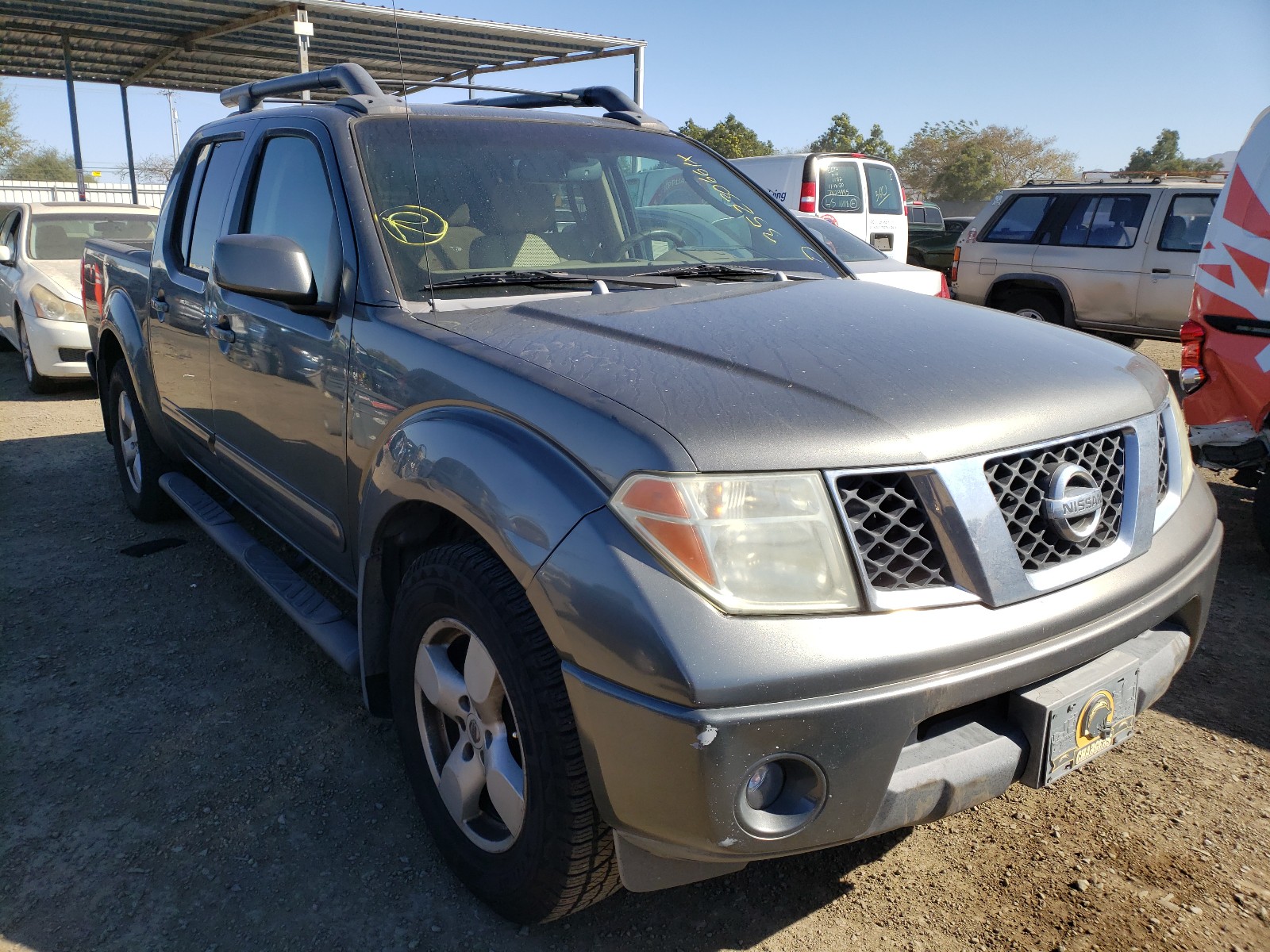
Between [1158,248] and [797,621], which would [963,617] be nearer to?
[797,621]

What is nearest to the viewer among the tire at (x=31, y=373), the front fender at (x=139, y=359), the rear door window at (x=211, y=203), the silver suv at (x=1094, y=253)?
the rear door window at (x=211, y=203)

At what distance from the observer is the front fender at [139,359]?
4258 millimetres

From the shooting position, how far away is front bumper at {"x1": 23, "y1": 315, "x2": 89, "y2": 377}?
Answer: 7.87 meters

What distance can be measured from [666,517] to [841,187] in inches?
411

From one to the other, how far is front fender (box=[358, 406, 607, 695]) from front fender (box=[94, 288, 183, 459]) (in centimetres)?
238

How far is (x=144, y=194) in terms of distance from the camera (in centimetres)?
2473

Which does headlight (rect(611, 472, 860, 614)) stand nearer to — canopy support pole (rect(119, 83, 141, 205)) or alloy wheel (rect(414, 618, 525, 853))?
alloy wheel (rect(414, 618, 525, 853))

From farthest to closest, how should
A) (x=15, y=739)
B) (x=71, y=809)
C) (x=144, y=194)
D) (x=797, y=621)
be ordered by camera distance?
1. (x=144, y=194)
2. (x=15, y=739)
3. (x=71, y=809)
4. (x=797, y=621)

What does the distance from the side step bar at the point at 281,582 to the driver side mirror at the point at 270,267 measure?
941mm

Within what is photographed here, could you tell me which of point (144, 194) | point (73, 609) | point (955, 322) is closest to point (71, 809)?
point (73, 609)

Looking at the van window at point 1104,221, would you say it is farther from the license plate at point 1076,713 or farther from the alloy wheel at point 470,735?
the alloy wheel at point 470,735

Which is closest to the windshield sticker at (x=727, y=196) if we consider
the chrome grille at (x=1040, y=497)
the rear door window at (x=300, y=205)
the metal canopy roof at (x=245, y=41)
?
the rear door window at (x=300, y=205)

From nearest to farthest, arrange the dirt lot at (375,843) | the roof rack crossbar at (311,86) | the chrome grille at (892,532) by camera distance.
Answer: the chrome grille at (892,532) → the dirt lot at (375,843) → the roof rack crossbar at (311,86)

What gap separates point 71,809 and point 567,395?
1.95 metres
